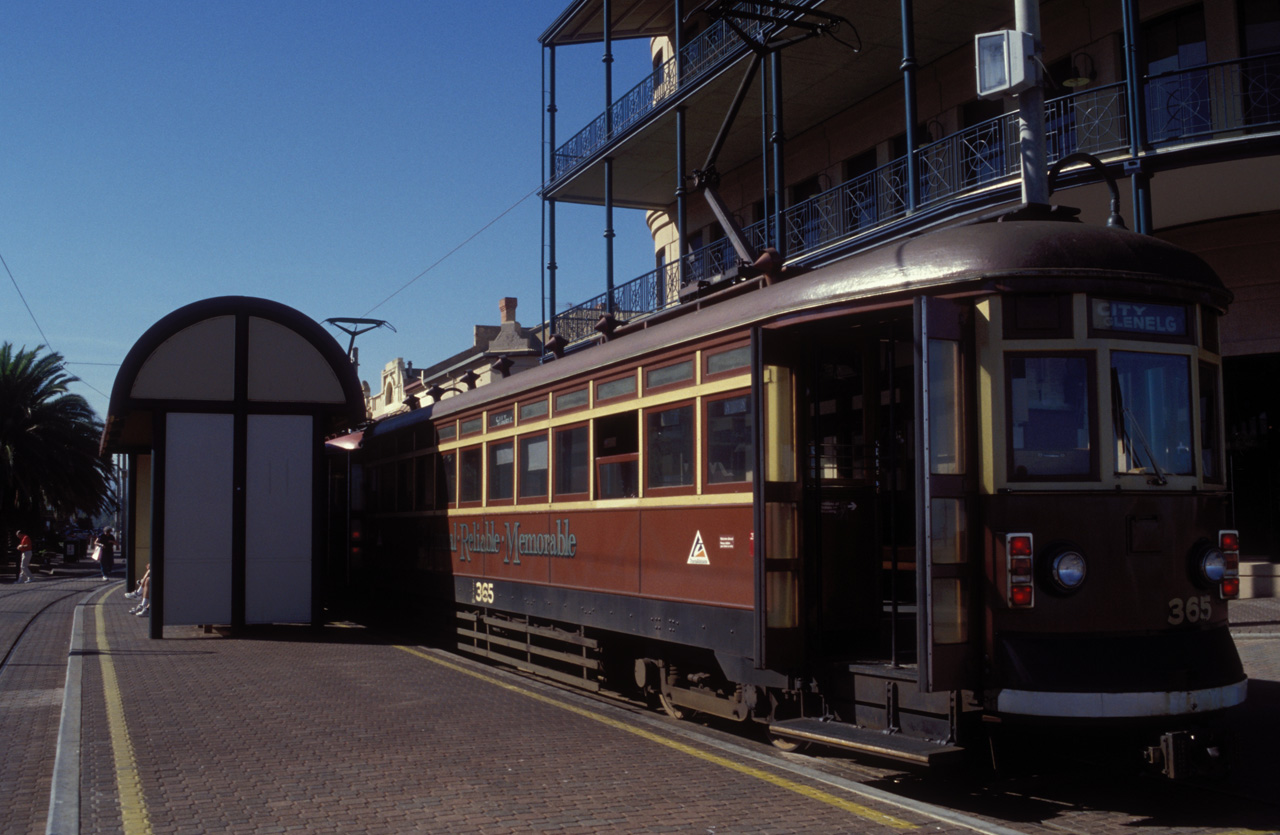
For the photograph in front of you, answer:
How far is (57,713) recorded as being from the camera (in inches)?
388

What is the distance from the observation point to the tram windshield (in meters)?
6.52

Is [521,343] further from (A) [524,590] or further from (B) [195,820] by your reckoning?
(B) [195,820]

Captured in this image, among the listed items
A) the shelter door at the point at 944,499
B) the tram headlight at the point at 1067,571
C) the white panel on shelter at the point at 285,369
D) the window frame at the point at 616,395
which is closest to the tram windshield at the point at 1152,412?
the tram headlight at the point at 1067,571

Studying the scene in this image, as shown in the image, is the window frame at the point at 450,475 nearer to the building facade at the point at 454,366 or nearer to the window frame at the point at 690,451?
the window frame at the point at 690,451

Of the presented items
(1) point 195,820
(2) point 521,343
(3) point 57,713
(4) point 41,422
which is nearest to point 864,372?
(1) point 195,820

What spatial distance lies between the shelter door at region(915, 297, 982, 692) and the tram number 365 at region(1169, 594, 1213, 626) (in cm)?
104

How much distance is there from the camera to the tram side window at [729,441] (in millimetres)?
7789

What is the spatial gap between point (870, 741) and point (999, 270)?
2.65 metres

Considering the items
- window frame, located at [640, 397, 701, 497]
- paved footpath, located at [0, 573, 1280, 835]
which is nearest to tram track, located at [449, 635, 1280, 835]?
paved footpath, located at [0, 573, 1280, 835]

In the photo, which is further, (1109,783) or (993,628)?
(1109,783)

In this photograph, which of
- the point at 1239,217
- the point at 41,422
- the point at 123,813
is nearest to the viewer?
the point at 123,813

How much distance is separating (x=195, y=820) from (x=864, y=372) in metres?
4.92

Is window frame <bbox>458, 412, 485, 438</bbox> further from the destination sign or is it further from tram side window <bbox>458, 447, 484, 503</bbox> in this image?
the destination sign

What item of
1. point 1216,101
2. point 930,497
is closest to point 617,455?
point 930,497
